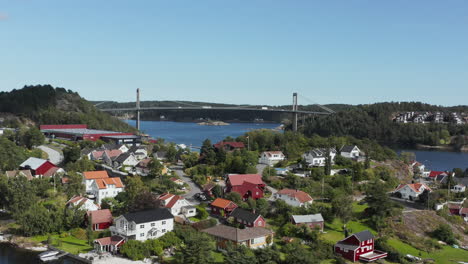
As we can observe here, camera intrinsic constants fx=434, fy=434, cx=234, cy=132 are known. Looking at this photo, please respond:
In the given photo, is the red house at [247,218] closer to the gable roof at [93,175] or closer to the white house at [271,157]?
the gable roof at [93,175]

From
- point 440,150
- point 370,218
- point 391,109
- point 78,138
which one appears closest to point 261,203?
point 370,218

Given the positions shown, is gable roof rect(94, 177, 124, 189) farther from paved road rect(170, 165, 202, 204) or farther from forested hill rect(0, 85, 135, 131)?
forested hill rect(0, 85, 135, 131)

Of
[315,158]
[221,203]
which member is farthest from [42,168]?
[315,158]

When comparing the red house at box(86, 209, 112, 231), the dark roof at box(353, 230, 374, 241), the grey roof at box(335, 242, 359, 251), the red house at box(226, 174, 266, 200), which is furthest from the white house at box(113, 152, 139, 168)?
the dark roof at box(353, 230, 374, 241)

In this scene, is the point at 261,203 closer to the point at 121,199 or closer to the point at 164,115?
the point at 121,199

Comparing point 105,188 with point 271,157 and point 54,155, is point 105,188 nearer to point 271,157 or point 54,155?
point 271,157

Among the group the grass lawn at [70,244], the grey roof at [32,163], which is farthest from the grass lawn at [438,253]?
the grey roof at [32,163]
